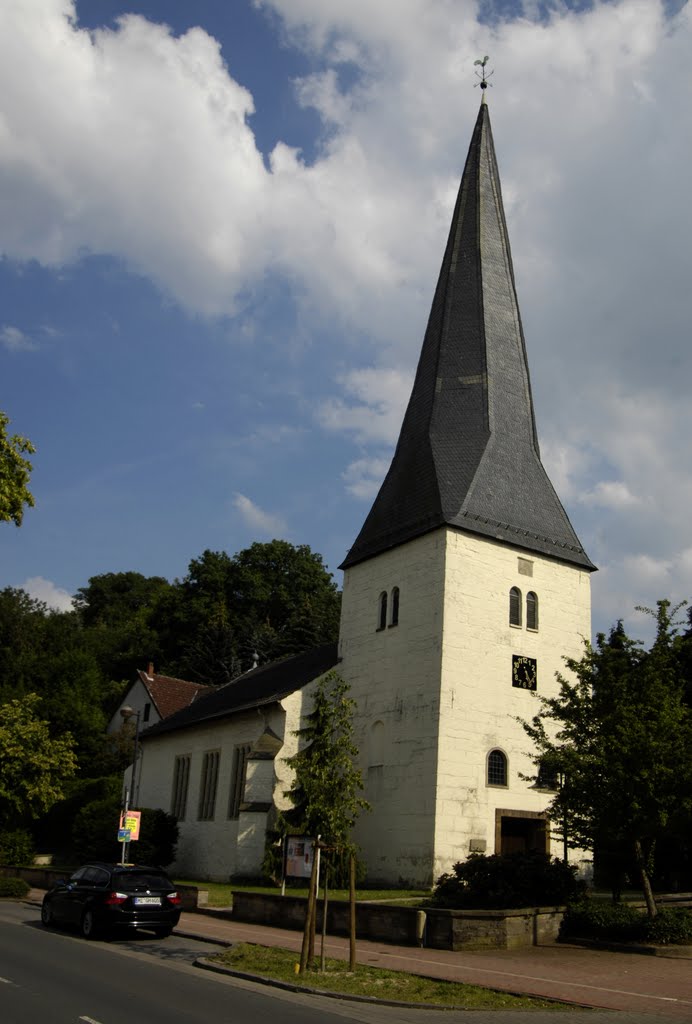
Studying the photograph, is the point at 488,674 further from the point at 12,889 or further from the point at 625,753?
the point at 12,889

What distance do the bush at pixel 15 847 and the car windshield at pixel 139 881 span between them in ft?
71.5

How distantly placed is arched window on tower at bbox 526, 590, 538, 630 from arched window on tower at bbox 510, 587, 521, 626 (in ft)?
1.17

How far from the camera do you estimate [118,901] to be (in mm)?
16625

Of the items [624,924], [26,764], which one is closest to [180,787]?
[26,764]

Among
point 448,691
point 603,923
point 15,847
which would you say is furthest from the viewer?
point 15,847

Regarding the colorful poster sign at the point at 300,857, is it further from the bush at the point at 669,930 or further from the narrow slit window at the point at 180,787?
the narrow slit window at the point at 180,787

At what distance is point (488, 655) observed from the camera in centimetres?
2775

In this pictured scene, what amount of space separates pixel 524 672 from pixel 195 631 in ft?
132

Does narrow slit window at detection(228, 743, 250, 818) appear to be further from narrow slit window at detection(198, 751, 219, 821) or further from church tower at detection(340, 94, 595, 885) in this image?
church tower at detection(340, 94, 595, 885)

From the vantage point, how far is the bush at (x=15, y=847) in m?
36.8

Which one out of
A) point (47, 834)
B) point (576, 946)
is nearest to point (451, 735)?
point (576, 946)

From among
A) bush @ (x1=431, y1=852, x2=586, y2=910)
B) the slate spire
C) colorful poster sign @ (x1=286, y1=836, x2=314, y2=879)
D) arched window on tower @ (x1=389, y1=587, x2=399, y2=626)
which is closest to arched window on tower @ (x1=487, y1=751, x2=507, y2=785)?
arched window on tower @ (x1=389, y1=587, x2=399, y2=626)

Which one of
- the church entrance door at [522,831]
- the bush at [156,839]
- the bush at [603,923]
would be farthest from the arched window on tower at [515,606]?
the bush at [156,839]

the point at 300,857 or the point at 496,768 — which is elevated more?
the point at 496,768
